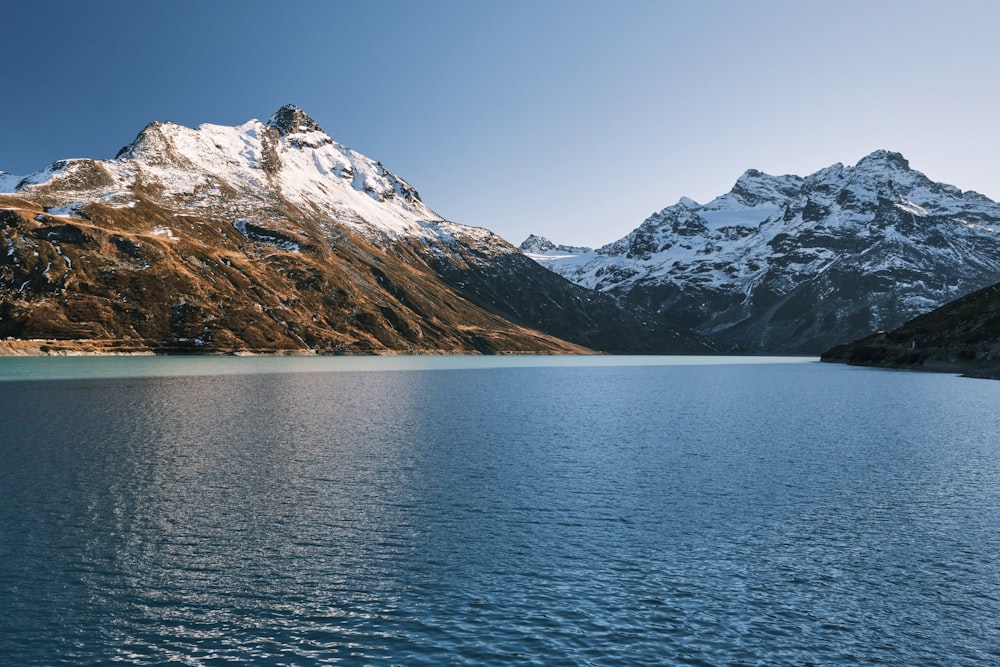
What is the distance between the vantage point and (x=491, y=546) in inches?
1283

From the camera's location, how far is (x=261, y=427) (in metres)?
71.2

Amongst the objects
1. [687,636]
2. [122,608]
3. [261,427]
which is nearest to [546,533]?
[687,636]

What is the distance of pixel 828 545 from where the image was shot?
3362cm

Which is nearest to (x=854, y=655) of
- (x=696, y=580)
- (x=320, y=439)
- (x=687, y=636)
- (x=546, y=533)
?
(x=687, y=636)

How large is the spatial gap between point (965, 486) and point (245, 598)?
1949 inches

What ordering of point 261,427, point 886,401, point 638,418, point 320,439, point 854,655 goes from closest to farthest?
point 854,655 < point 320,439 < point 261,427 < point 638,418 < point 886,401

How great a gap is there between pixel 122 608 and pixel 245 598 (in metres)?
4.48

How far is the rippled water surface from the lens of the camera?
74.5ft

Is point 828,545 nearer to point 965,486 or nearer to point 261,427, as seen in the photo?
point 965,486

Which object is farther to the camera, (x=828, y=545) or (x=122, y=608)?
(x=828, y=545)

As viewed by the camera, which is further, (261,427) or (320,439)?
(261,427)

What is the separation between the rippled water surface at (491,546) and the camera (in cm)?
2270

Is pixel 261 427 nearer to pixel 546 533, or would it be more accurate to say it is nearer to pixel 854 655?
pixel 546 533

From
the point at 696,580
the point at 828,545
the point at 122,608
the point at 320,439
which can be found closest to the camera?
the point at 122,608
